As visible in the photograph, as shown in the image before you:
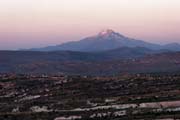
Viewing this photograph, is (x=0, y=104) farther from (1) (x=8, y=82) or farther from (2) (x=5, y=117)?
(1) (x=8, y=82)

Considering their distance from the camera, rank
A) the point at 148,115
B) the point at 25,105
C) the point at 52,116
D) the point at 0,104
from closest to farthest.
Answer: the point at 148,115 → the point at 52,116 → the point at 25,105 → the point at 0,104

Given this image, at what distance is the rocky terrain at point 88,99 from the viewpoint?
286 feet

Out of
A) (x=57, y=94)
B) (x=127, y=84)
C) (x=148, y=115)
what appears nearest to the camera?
(x=148, y=115)

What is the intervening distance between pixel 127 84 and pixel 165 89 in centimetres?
2207

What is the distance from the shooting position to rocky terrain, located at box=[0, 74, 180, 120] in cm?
8712

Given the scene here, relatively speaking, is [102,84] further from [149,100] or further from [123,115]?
[123,115]

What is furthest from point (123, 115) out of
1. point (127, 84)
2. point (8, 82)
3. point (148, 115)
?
point (8, 82)

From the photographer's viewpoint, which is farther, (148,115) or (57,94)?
(57,94)

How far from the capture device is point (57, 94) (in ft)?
424

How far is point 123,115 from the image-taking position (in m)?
84.1

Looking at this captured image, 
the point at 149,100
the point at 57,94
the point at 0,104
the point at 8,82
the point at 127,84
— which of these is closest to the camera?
the point at 149,100

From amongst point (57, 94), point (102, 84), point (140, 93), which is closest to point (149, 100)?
point (140, 93)

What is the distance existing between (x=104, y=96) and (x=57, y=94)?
1630 cm

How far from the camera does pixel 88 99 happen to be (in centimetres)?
11319
